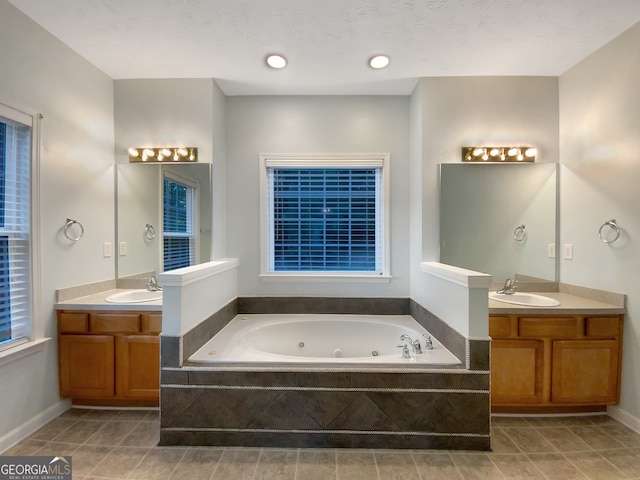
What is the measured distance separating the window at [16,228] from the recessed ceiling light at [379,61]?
2.35m

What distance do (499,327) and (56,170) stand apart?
330 cm

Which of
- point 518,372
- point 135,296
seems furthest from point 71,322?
point 518,372

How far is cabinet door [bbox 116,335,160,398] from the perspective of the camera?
2.16m

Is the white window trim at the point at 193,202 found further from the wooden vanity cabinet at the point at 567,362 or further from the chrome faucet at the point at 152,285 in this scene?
the wooden vanity cabinet at the point at 567,362

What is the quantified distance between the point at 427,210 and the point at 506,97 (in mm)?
1172

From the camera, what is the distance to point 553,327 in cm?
208

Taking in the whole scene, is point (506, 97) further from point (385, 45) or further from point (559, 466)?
point (559, 466)

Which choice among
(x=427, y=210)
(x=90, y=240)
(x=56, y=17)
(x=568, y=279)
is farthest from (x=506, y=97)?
(x=90, y=240)

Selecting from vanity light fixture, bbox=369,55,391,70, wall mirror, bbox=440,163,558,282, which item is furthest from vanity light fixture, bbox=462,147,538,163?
vanity light fixture, bbox=369,55,391,70

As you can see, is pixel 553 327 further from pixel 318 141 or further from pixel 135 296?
pixel 135 296

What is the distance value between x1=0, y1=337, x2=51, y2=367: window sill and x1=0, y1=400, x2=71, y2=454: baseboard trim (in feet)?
1.41

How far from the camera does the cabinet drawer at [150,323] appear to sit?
2156mm

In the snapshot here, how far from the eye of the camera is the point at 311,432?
1774 mm

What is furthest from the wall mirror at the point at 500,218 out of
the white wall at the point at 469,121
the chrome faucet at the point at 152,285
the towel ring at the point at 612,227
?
the chrome faucet at the point at 152,285
